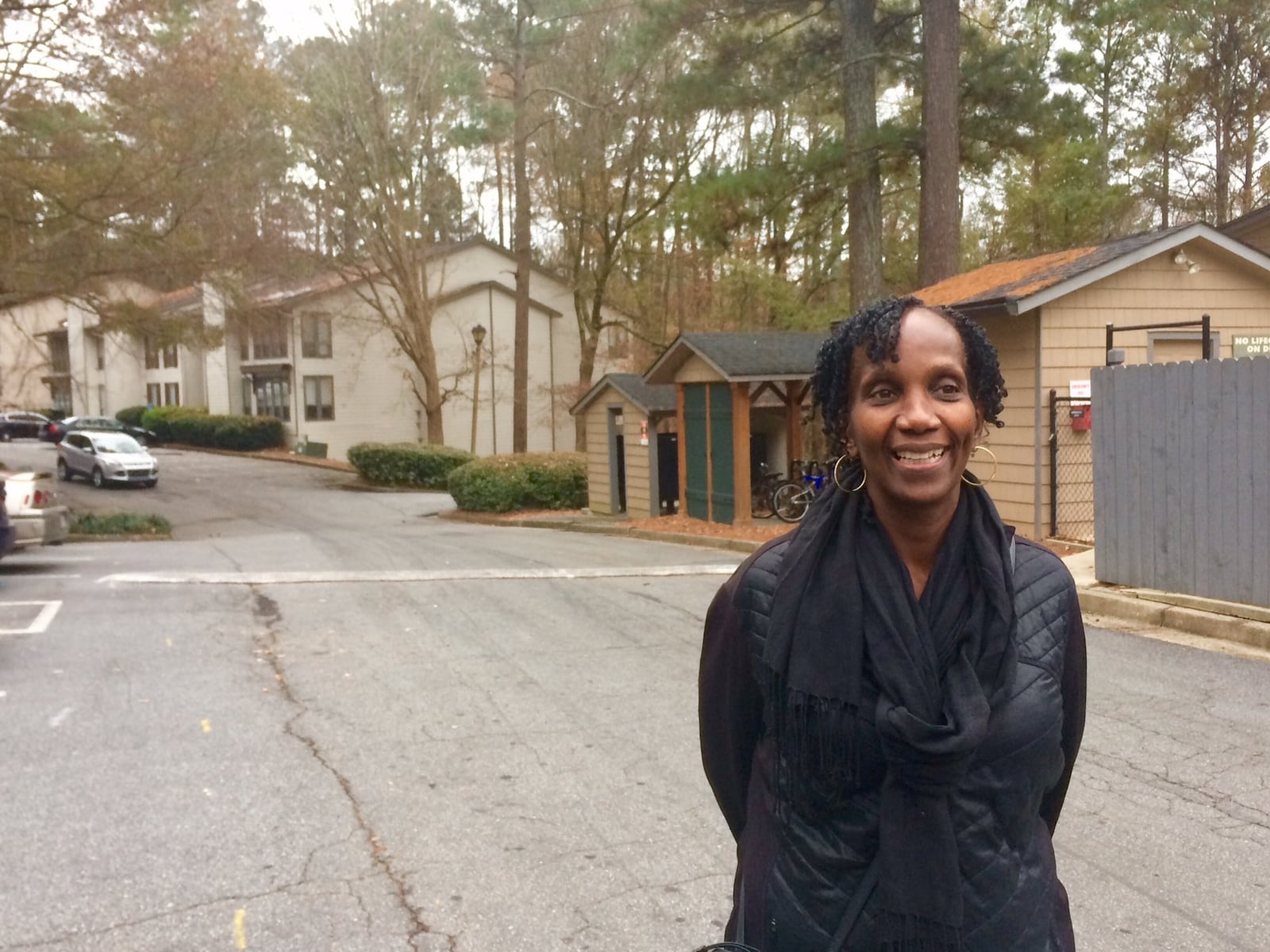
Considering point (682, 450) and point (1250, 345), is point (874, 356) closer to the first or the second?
point (1250, 345)

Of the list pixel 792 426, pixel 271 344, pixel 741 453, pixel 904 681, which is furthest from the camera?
pixel 271 344

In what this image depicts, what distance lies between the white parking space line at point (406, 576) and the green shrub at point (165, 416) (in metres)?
41.1

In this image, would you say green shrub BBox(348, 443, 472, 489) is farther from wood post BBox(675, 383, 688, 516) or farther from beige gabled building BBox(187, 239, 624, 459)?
wood post BBox(675, 383, 688, 516)

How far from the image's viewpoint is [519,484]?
27.2 metres

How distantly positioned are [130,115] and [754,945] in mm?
20136

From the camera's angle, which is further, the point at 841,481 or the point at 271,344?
the point at 271,344

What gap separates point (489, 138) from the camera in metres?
32.6

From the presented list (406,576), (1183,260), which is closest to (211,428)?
(406,576)

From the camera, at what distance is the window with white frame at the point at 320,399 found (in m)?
45.4

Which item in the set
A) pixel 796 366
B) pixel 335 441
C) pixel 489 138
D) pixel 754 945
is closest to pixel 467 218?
pixel 335 441

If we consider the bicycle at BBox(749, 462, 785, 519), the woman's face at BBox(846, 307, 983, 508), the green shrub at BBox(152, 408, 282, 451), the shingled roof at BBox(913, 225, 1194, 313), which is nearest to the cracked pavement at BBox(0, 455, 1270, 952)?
the woman's face at BBox(846, 307, 983, 508)

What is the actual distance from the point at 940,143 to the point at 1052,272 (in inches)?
156

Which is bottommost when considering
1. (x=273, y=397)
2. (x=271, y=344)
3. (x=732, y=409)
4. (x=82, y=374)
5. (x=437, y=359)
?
(x=732, y=409)

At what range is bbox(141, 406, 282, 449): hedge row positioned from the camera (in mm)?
47438
